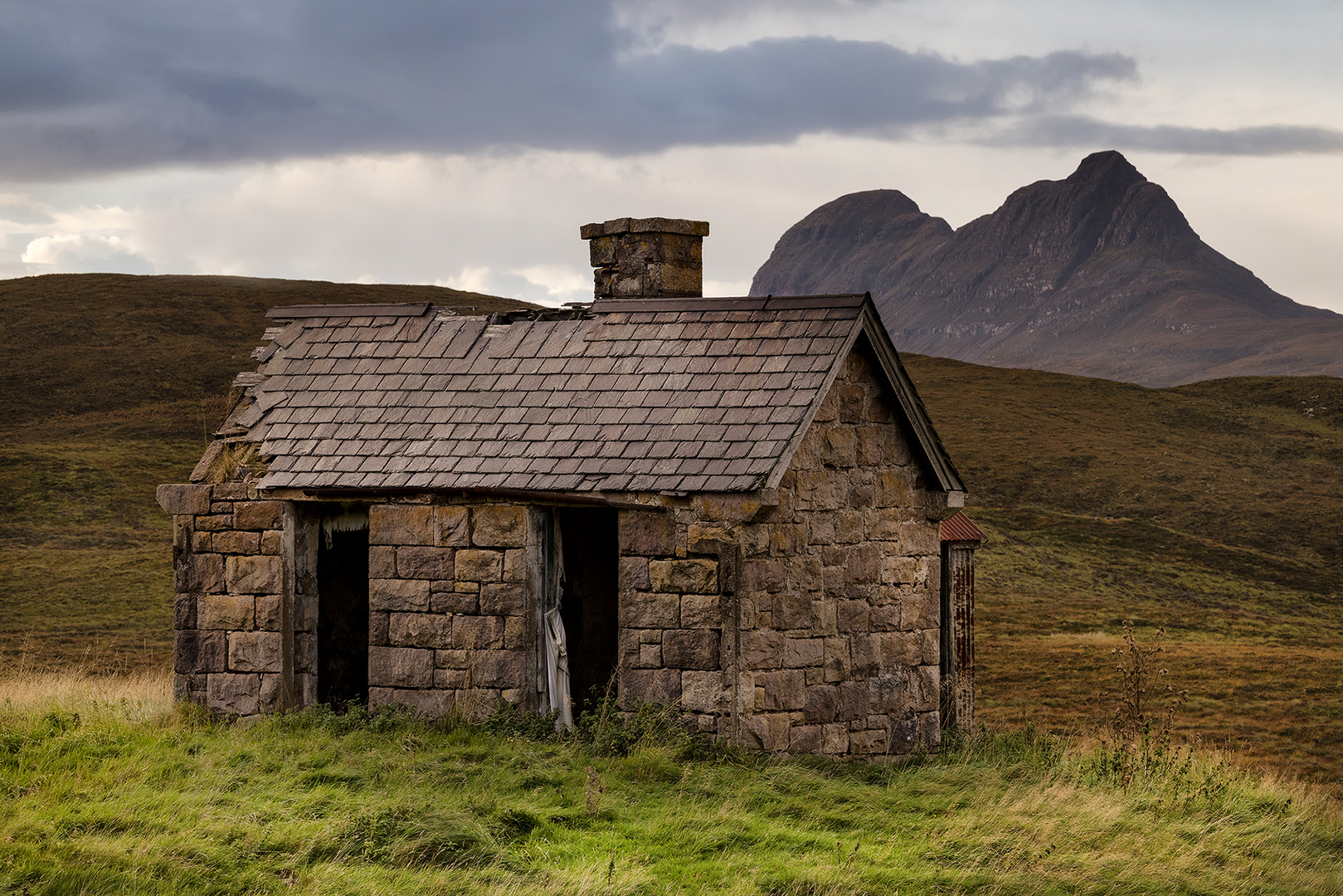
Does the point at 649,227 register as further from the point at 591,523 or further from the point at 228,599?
the point at 228,599

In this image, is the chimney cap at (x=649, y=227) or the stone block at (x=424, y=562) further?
the chimney cap at (x=649, y=227)

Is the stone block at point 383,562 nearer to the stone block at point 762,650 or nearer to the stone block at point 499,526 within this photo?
the stone block at point 499,526

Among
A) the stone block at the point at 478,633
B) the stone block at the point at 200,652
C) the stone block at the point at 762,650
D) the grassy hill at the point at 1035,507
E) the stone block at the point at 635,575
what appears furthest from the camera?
the grassy hill at the point at 1035,507

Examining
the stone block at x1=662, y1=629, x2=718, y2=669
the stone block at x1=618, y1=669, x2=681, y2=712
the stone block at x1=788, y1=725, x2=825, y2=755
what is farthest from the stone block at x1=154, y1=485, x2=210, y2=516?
the stone block at x1=788, y1=725, x2=825, y2=755

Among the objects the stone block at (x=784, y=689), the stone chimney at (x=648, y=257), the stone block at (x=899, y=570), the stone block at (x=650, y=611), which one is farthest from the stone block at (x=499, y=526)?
the stone chimney at (x=648, y=257)

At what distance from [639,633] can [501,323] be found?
3820mm

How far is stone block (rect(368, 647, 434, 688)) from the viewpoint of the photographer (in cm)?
1093

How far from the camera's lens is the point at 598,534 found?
12539mm

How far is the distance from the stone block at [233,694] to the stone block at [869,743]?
5.15m

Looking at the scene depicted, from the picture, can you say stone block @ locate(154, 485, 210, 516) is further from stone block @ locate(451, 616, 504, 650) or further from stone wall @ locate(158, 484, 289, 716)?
stone block @ locate(451, 616, 504, 650)

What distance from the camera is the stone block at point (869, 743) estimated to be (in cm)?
1082

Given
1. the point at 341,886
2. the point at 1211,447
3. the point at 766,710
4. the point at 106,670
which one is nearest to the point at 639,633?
the point at 766,710

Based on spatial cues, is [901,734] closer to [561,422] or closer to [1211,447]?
[561,422]

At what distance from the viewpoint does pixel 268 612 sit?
37.0 feet
